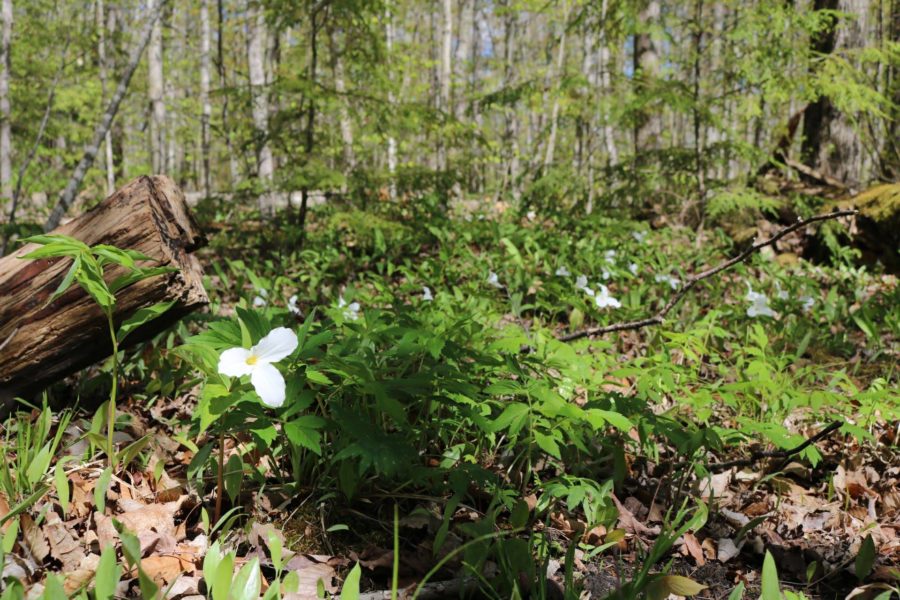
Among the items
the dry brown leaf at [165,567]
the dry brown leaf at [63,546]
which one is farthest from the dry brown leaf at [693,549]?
the dry brown leaf at [63,546]

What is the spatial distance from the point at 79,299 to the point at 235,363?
111cm

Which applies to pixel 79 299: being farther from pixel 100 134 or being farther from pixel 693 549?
pixel 100 134

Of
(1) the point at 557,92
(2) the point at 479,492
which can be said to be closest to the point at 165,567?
(2) the point at 479,492

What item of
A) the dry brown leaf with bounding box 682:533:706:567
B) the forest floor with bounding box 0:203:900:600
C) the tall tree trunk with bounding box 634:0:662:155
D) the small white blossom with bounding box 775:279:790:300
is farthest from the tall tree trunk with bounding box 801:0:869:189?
the dry brown leaf with bounding box 682:533:706:567

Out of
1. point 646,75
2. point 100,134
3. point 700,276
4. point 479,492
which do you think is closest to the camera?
point 479,492

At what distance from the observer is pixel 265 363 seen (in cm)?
151

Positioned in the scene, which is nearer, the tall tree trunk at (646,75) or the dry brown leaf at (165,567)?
the dry brown leaf at (165,567)

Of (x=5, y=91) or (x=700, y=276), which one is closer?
(x=700, y=276)

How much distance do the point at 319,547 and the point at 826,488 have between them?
213 centimetres

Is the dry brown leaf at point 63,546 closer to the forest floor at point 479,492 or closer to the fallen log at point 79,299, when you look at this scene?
the forest floor at point 479,492

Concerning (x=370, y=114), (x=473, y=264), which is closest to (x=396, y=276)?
(x=473, y=264)

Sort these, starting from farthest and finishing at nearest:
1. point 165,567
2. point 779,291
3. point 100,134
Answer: point 100,134
point 779,291
point 165,567

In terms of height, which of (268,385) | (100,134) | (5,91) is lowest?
(268,385)

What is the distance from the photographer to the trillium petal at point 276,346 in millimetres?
1523
